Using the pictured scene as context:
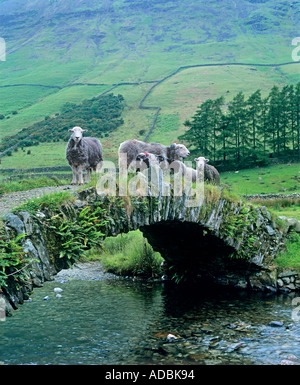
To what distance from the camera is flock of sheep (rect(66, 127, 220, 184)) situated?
13945 mm

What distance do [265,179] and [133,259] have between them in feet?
107

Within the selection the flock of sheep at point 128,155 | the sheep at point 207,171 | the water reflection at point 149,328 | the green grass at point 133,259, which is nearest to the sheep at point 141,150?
the flock of sheep at point 128,155

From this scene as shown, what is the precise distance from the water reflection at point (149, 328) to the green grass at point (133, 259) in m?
3.12

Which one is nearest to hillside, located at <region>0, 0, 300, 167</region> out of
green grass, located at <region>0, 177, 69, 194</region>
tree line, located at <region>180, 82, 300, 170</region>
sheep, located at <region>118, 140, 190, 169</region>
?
tree line, located at <region>180, 82, 300, 170</region>

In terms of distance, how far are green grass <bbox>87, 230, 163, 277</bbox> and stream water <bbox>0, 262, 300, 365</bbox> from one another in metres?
3.06

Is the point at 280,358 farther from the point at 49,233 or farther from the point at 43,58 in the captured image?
the point at 43,58

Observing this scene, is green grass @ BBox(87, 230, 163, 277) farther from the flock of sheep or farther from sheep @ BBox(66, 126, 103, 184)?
sheep @ BBox(66, 126, 103, 184)

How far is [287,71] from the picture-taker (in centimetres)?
12462

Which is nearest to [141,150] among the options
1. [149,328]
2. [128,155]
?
[128,155]

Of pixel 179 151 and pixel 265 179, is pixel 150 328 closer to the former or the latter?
pixel 179 151

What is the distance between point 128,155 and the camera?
14.1m

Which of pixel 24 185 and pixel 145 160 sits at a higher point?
pixel 145 160

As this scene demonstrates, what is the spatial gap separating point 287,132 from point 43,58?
140 metres

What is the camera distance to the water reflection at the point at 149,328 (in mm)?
10594
